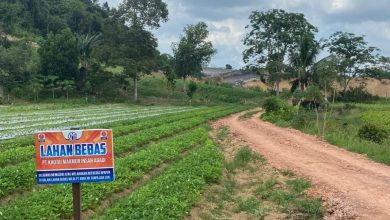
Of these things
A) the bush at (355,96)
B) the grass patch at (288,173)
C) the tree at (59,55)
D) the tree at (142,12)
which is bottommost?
the bush at (355,96)

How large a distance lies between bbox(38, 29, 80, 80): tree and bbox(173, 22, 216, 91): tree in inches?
792

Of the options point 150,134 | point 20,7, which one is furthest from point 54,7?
point 150,134

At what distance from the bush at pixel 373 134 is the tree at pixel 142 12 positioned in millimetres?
48709

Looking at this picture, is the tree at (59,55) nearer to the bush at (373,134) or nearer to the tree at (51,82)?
the tree at (51,82)

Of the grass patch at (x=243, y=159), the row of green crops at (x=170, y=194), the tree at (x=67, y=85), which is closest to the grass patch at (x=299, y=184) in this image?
the row of green crops at (x=170, y=194)

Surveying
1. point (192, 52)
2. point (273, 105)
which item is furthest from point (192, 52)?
point (273, 105)

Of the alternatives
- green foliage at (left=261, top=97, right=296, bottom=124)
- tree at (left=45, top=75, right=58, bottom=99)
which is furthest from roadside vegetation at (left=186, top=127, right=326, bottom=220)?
tree at (left=45, top=75, right=58, bottom=99)

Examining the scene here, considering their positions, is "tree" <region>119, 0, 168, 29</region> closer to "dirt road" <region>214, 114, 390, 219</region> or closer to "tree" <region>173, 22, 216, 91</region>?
"tree" <region>173, 22, 216, 91</region>

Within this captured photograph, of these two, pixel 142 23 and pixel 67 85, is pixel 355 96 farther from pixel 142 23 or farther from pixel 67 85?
pixel 67 85

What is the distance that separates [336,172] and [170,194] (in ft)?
24.0

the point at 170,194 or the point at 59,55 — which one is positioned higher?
the point at 59,55

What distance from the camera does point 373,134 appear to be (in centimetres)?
2609

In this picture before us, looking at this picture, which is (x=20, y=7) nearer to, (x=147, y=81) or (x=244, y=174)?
(x=147, y=81)

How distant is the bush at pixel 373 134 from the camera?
84.8 ft
